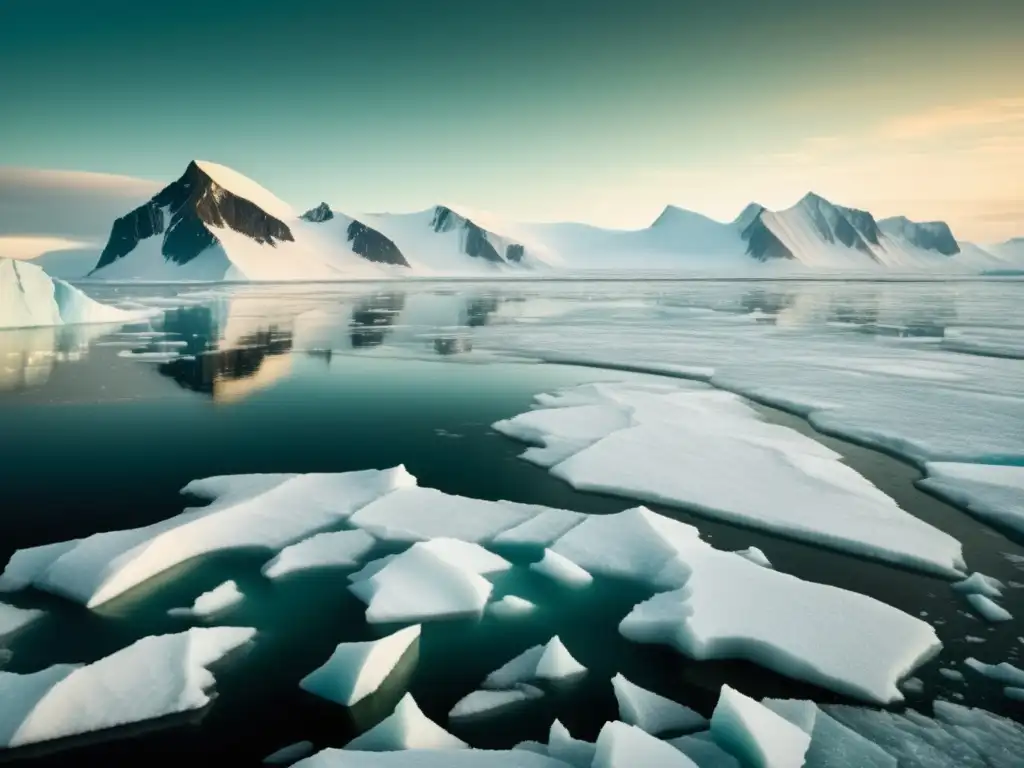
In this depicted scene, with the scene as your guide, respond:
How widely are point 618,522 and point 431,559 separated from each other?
1998mm

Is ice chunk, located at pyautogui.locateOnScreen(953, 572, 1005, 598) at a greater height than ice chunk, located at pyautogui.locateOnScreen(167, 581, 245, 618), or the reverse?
ice chunk, located at pyautogui.locateOnScreen(167, 581, 245, 618)

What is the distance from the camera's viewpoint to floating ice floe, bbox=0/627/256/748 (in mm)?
3844

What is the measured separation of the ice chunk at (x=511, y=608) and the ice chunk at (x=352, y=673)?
1.05 m

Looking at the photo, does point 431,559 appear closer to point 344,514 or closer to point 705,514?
point 344,514

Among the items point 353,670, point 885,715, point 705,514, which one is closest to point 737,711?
point 885,715

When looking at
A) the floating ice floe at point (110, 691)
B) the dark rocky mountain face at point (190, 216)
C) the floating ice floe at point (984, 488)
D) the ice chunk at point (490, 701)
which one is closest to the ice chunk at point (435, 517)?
the ice chunk at point (490, 701)

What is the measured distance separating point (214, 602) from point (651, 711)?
11.0ft

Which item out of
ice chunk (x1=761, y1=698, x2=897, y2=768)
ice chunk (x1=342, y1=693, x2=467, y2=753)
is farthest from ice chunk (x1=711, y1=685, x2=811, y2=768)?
ice chunk (x1=342, y1=693, x2=467, y2=753)

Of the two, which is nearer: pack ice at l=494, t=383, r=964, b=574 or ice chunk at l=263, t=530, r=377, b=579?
ice chunk at l=263, t=530, r=377, b=579

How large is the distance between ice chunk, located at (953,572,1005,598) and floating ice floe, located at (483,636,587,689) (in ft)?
11.3

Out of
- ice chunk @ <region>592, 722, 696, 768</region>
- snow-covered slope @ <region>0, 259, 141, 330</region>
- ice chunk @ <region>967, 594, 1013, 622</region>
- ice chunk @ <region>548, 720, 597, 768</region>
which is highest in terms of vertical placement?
snow-covered slope @ <region>0, 259, 141, 330</region>

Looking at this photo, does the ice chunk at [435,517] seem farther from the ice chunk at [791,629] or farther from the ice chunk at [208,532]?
the ice chunk at [791,629]

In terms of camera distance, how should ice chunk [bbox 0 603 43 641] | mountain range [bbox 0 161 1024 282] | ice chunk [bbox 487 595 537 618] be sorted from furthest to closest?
mountain range [bbox 0 161 1024 282]
ice chunk [bbox 487 595 537 618]
ice chunk [bbox 0 603 43 641]

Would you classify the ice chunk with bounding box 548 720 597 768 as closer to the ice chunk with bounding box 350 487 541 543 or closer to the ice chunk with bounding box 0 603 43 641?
the ice chunk with bounding box 350 487 541 543
